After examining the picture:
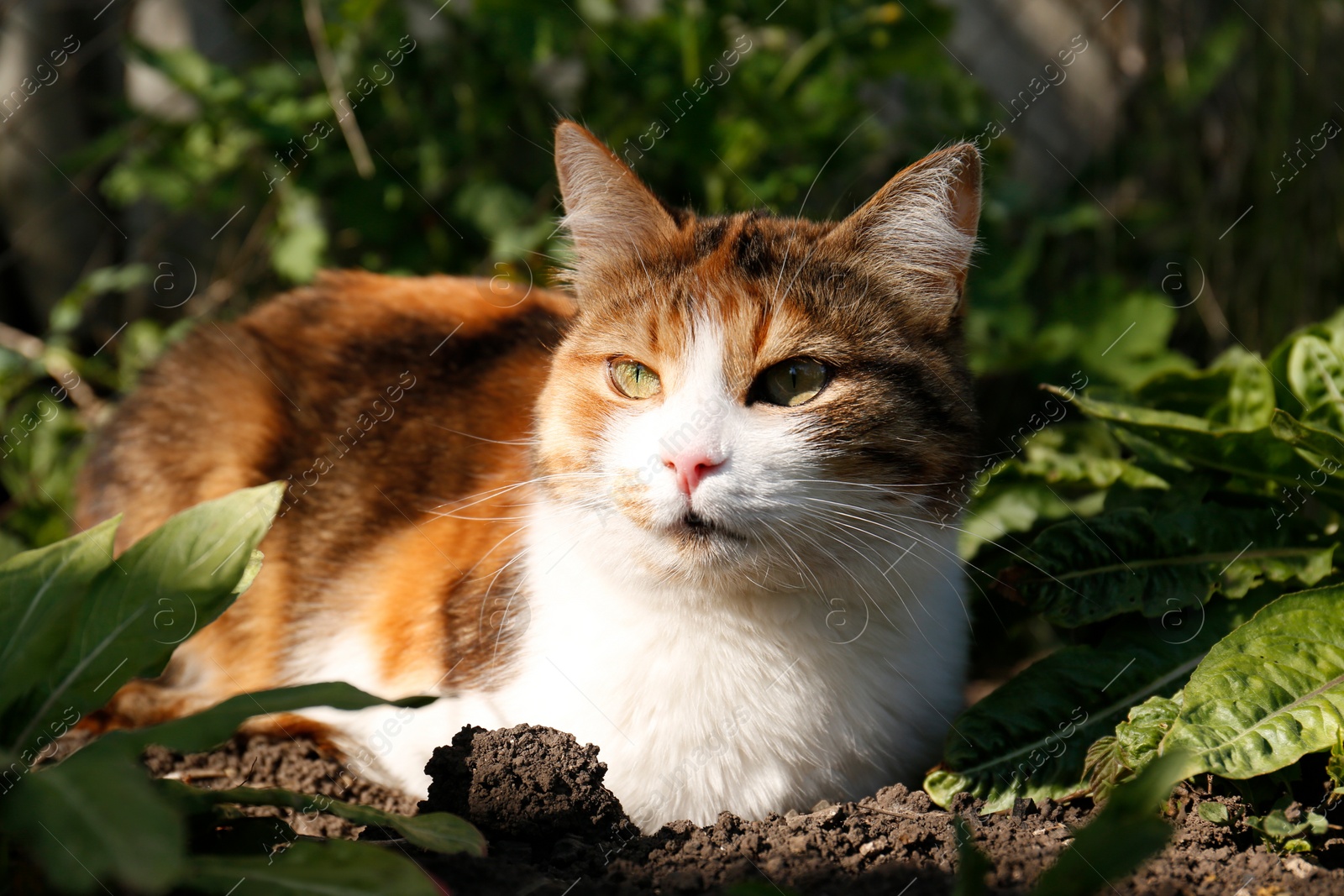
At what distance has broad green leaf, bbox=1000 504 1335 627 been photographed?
87.1 inches

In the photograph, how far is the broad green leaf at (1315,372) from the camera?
240 centimetres

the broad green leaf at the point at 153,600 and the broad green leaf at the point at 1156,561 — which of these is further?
the broad green leaf at the point at 1156,561

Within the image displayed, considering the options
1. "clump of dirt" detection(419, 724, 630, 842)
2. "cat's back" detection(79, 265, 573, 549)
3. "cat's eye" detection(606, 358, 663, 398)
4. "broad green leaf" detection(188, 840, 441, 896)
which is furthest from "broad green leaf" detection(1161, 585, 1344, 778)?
"cat's back" detection(79, 265, 573, 549)

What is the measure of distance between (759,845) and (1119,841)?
0.78 meters

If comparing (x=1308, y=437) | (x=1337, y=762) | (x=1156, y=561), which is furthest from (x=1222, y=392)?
(x=1337, y=762)

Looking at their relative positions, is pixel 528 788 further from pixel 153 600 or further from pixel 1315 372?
pixel 1315 372

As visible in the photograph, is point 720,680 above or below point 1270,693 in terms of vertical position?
above

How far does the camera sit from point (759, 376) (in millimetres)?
1896

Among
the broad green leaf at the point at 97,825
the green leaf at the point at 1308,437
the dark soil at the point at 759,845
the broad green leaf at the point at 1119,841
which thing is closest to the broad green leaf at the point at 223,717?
the broad green leaf at the point at 97,825

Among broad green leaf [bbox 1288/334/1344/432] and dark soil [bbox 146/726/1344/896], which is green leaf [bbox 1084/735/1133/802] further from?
broad green leaf [bbox 1288/334/1344/432]

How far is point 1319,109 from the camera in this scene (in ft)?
13.8

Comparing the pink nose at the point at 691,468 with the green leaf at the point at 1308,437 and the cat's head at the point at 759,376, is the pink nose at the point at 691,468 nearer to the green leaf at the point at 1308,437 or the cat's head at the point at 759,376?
the cat's head at the point at 759,376

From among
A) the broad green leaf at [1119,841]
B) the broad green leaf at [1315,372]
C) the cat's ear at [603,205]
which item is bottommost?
the broad green leaf at [1119,841]

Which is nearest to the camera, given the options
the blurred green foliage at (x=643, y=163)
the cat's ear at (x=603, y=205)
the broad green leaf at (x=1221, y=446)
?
the cat's ear at (x=603, y=205)
